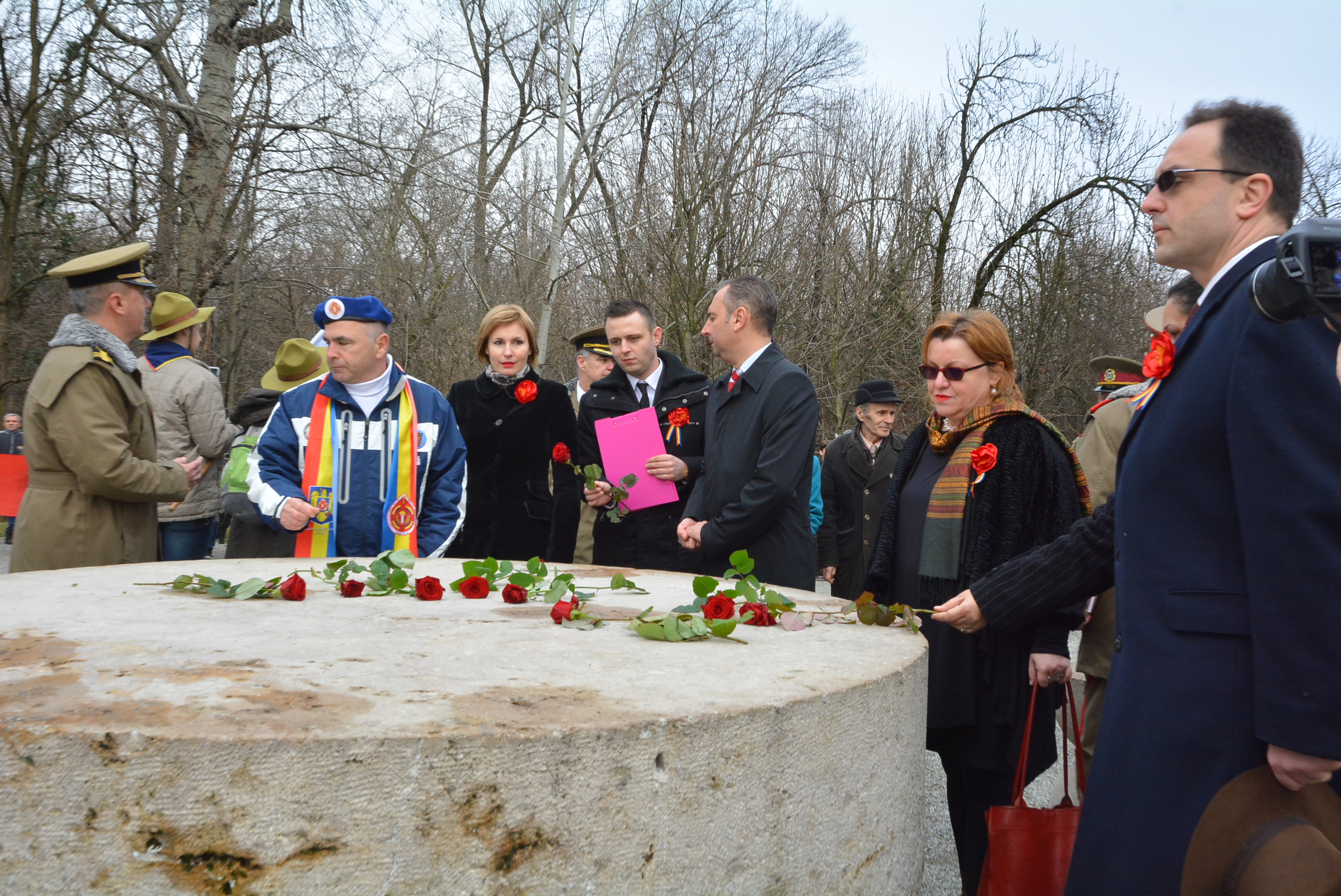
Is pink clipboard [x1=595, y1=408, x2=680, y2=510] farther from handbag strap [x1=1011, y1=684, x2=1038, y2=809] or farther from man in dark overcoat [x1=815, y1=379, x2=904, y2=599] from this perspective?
man in dark overcoat [x1=815, y1=379, x2=904, y2=599]

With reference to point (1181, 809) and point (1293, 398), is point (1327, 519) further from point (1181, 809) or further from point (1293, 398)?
point (1181, 809)

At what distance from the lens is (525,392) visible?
4656 mm

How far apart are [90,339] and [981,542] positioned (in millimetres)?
3322

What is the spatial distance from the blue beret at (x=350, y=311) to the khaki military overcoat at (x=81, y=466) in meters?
0.80

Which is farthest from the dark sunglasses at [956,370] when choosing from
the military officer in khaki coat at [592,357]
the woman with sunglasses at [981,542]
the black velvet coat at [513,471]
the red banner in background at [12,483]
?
the red banner in background at [12,483]

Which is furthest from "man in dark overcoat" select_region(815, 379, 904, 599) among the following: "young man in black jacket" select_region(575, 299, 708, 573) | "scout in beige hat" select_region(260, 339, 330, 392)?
"scout in beige hat" select_region(260, 339, 330, 392)

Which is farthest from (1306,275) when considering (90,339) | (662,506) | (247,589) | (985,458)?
(90,339)

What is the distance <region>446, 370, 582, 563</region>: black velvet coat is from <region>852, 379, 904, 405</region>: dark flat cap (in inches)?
118

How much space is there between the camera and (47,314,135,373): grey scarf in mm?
3600

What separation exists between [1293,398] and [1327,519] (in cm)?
20

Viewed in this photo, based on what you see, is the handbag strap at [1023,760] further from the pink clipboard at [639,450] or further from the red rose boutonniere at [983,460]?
the pink clipboard at [639,450]

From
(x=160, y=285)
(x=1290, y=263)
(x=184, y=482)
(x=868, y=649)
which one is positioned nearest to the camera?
(x=1290, y=263)

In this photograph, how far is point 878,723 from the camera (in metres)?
2.02

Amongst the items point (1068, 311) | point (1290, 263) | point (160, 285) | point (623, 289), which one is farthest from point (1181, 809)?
point (1068, 311)
